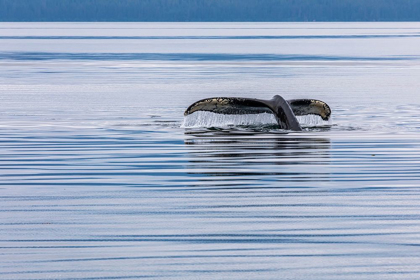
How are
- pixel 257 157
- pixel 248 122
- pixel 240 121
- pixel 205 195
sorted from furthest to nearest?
1. pixel 240 121
2. pixel 248 122
3. pixel 257 157
4. pixel 205 195

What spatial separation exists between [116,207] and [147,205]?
435mm

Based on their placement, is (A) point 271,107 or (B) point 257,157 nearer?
(B) point 257,157

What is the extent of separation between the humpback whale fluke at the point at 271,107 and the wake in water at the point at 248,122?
73cm

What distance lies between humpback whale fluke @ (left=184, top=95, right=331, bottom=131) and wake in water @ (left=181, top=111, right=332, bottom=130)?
0.73 m

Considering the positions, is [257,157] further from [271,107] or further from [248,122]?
[248,122]

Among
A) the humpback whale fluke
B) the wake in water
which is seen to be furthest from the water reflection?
the wake in water

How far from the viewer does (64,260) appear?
37.4 ft

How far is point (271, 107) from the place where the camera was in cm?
2395

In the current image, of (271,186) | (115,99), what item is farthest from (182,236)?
(115,99)

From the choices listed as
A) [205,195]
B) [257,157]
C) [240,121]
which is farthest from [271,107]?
[205,195]

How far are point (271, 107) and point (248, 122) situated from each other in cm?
327

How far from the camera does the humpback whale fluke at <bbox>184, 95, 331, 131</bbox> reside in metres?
23.8

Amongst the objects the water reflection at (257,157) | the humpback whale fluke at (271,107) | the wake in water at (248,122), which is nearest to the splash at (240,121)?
the wake in water at (248,122)

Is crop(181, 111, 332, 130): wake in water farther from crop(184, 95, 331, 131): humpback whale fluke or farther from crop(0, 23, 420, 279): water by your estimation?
crop(184, 95, 331, 131): humpback whale fluke
